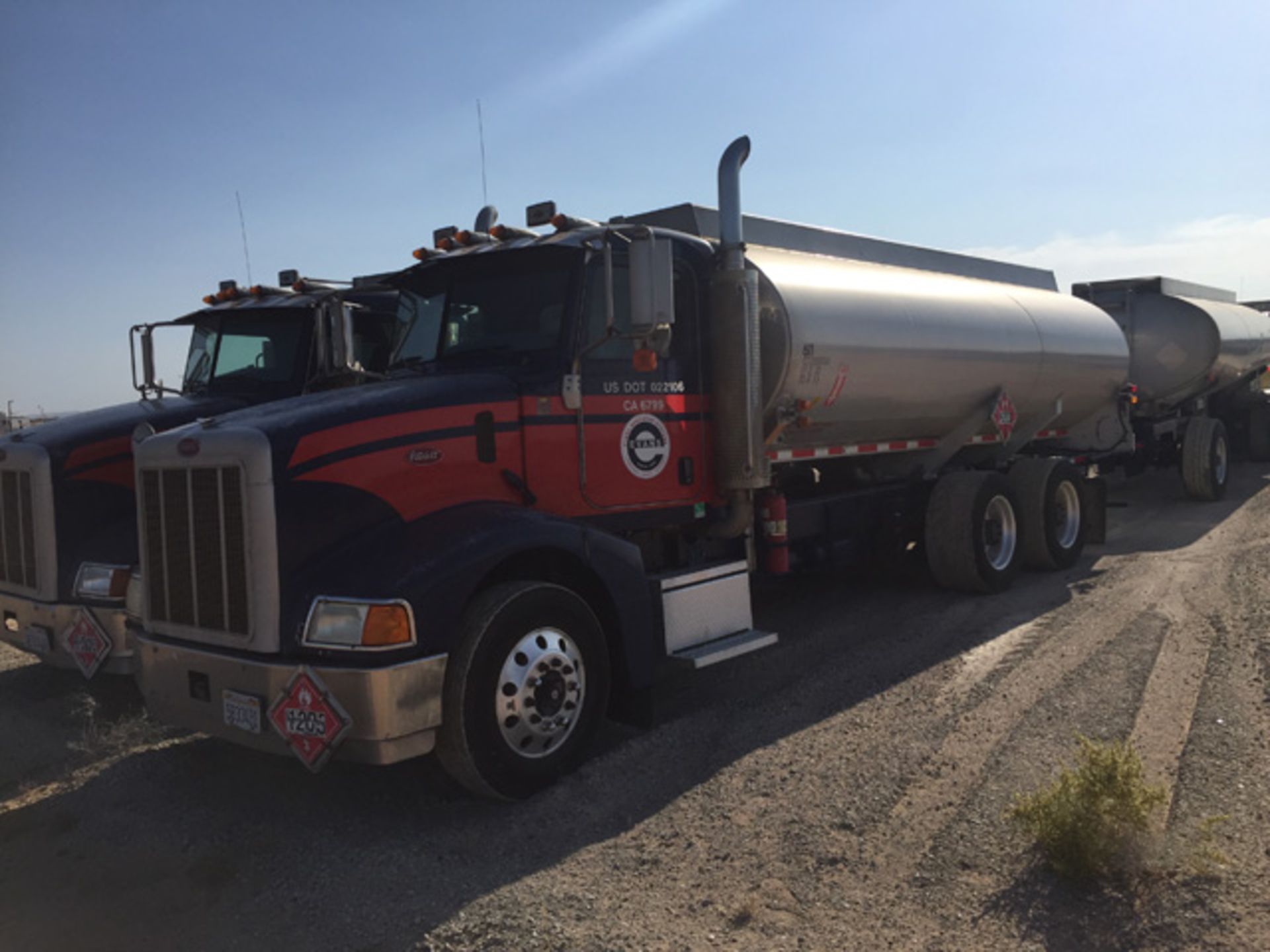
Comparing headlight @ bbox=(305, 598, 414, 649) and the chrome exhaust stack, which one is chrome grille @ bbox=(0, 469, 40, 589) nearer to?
headlight @ bbox=(305, 598, 414, 649)

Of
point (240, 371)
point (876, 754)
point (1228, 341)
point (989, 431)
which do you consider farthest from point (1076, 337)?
point (240, 371)

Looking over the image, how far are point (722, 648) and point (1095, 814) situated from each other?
2.59m

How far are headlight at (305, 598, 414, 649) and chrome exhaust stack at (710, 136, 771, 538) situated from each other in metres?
2.82

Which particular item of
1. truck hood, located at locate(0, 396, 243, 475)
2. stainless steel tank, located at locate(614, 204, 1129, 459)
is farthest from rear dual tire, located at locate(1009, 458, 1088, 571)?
truck hood, located at locate(0, 396, 243, 475)

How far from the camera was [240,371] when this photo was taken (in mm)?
8547

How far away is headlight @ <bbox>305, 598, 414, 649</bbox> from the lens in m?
4.20

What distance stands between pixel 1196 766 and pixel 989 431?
544 centimetres

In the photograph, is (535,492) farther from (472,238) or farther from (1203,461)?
(1203,461)

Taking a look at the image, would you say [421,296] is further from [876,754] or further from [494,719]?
[876,754]

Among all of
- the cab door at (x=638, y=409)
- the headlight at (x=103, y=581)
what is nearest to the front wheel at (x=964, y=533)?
the cab door at (x=638, y=409)

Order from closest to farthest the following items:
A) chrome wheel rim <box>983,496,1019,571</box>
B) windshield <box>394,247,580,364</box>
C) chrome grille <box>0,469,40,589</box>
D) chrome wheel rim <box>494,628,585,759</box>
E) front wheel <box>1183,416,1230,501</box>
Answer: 1. chrome wheel rim <box>494,628,585,759</box>
2. windshield <box>394,247,580,364</box>
3. chrome grille <box>0,469,40,589</box>
4. chrome wheel rim <box>983,496,1019,571</box>
5. front wheel <box>1183,416,1230,501</box>

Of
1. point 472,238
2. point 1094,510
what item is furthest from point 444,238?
point 1094,510

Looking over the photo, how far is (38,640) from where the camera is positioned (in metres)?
6.48

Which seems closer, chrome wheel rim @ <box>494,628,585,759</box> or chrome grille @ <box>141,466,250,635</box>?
chrome grille @ <box>141,466,250,635</box>
